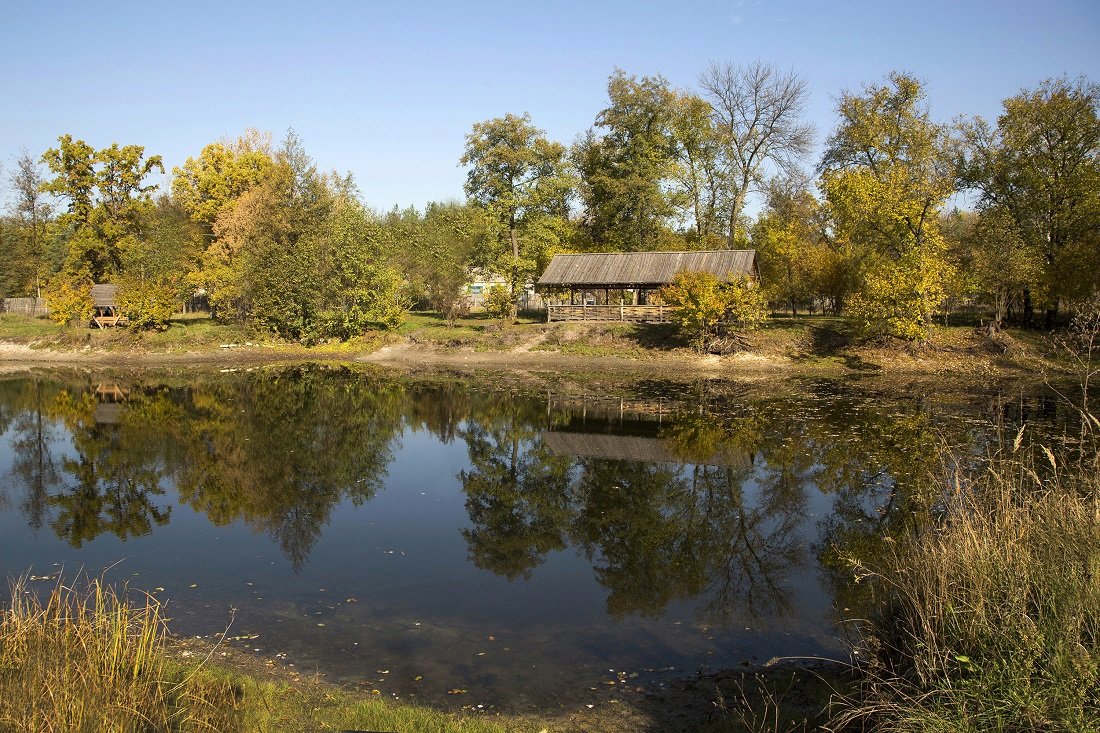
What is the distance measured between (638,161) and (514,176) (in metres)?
8.53

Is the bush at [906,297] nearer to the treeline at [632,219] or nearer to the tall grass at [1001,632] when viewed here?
the treeline at [632,219]

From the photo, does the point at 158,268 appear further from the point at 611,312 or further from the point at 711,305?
the point at 711,305

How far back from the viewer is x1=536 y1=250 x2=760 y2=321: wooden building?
4106 centimetres

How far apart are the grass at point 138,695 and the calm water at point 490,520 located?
0.73 meters

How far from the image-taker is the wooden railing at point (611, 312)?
1666 inches

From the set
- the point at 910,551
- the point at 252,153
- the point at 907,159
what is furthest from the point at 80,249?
the point at 910,551

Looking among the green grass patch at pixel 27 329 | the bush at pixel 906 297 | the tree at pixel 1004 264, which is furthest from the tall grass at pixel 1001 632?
the green grass patch at pixel 27 329

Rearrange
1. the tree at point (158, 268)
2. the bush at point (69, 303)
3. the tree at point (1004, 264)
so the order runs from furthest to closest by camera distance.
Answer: the tree at point (158, 268) < the bush at point (69, 303) < the tree at point (1004, 264)

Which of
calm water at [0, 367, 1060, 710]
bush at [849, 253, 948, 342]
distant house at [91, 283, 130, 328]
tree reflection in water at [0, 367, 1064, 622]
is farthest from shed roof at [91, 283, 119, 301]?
bush at [849, 253, 948, 342]

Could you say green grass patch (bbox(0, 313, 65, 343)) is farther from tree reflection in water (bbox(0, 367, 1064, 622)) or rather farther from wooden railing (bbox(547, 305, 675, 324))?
wooden railing (bbox(547, 305, 675, 324))

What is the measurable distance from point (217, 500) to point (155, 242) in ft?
137

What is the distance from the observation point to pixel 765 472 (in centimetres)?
1711

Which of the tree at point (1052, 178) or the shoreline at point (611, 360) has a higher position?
the tree at point (1052, 178)

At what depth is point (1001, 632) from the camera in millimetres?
6000
